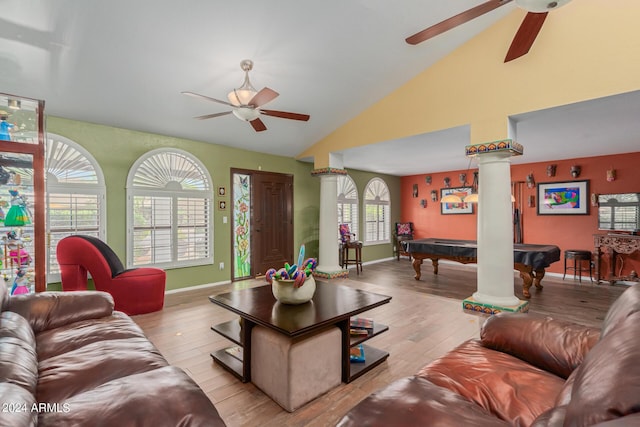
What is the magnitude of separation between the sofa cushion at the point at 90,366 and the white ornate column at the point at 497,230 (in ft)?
11.6

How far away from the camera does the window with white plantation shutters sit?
7359mm

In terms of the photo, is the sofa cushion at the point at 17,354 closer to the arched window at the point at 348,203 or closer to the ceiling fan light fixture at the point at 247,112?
the ceiling fan light fixture at the point at 247,112

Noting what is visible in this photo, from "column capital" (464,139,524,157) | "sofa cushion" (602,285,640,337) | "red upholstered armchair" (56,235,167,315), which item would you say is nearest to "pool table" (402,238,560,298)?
"column capital" (464,139,524,157)

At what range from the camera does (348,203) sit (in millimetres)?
7523

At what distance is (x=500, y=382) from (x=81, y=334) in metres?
2.43

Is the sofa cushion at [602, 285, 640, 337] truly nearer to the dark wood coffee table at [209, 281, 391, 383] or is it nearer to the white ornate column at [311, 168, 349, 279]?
the dark wood coffee table at [209, 281, 391, 383]

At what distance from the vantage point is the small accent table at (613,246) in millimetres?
4969

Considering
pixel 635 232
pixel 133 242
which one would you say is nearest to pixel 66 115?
pixel 133 242

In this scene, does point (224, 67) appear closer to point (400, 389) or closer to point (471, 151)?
Result: point (471, 151)

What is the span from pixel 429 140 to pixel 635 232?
4.02m

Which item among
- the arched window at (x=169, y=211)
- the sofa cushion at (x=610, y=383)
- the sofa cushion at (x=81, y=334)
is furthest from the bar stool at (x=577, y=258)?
the sofa cushion at (x=81, y=334)

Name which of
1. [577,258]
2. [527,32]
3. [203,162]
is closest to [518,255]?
[577,258]

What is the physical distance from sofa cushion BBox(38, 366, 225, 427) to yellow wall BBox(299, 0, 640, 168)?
391cm

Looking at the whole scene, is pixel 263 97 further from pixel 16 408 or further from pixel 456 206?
pixel 456 206
